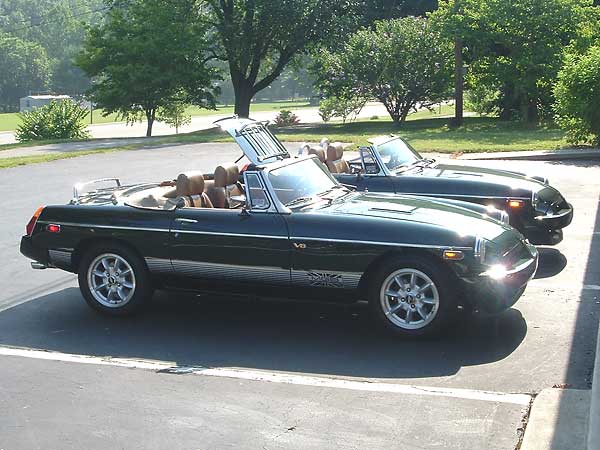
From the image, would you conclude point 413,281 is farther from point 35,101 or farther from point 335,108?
point 35,101

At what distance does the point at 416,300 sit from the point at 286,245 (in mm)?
1145

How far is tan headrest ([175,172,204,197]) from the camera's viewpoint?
25.6ft

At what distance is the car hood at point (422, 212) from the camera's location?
6.90m

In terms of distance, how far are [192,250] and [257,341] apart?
3.34 feet

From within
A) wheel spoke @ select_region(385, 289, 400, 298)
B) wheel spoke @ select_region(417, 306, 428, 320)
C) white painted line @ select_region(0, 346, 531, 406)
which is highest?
wheel spoke @ select_region(385, 289, 400, 298)

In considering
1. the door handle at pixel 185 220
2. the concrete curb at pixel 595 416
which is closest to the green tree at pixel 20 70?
the door handle at pixel 185 220

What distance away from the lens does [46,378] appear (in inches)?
240

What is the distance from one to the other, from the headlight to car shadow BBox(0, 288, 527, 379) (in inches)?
26.0

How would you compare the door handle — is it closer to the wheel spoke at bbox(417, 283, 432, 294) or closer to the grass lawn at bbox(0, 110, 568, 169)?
the wheel spoke at bbox(417, 283, 432, 294)

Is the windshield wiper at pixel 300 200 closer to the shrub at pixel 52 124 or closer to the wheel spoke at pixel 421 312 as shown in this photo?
the wheel spoke at pixel 421 312

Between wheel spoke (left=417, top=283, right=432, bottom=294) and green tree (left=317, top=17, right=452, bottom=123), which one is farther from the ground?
green tree (left=317, top=17, right=452, bottom=123)

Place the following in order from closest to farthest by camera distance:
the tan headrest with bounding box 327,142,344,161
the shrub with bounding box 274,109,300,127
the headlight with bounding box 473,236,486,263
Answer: the headlight with bounding box 473,236,486,263 → the tan headrest with bounding box 327,142,344,161 → the shrub with bounding box 274,109,300,127

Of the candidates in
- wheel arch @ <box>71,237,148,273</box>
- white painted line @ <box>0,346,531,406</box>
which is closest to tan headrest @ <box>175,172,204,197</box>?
wheel arch @ <box>71,237,148,273</box>

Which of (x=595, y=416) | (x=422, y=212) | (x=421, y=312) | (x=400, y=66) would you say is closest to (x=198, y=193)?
(x=422, y=212)
